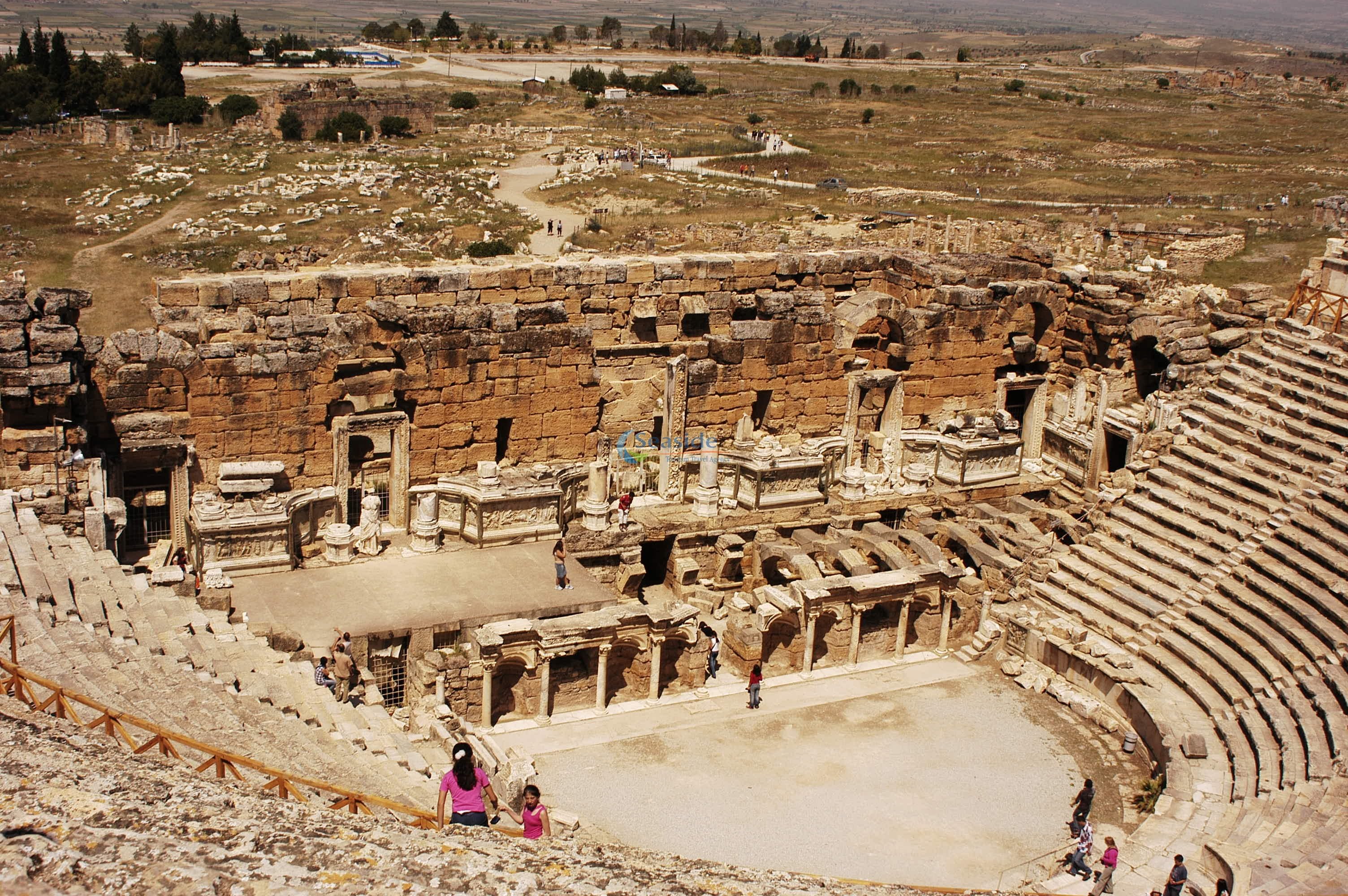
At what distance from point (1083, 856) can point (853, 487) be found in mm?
10364

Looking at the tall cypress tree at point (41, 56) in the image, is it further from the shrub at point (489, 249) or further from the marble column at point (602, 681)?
the marble column at point (602, 681)

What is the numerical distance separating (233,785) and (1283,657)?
49.8ft

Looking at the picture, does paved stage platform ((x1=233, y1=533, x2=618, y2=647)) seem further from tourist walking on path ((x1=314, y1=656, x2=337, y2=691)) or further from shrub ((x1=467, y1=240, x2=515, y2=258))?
shrub ((x1=467, y1=240, x2=515, y2=258))

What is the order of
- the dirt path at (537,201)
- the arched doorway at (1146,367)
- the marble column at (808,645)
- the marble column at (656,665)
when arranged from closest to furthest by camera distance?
1. the marble column at (656,665)
2. the marble column at (808,645)
3. the arched doorway at (1146,367)
4. the dirt path at (537,201)

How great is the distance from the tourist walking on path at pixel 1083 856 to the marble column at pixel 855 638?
5948mm

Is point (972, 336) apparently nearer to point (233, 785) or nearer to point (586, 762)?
point (586, 762)

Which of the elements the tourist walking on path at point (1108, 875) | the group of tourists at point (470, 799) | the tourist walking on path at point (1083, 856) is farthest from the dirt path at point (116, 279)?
the tourist walking on path at point (1108, 875)

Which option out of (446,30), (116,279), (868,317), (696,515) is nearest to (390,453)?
(696,515)

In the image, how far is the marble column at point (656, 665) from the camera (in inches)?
849

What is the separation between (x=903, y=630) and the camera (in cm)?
2361

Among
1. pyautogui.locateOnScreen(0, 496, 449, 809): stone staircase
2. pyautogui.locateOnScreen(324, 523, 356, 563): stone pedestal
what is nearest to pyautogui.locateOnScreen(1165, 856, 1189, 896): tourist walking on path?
pyautogui.locateOnScreen(0, 496, 449, 809): stone staircase

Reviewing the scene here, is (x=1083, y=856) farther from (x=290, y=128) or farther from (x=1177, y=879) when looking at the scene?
(x=290, y=128)

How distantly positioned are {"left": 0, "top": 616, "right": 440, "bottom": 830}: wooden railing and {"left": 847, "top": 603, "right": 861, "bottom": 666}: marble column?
1032cm

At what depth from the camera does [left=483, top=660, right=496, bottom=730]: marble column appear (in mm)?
20344
